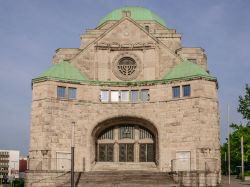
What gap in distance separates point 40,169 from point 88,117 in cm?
771

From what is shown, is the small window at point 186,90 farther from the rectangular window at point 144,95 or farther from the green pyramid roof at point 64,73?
the green pyramid roof at point 64,73

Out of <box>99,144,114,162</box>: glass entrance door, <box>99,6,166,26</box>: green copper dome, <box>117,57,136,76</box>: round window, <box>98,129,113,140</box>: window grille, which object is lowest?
<box>99,144,114,162</box>: glass entrance door

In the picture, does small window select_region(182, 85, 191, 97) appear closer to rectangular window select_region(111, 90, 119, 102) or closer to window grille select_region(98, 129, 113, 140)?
rectangular window select_region(111, 90, 119, 102)

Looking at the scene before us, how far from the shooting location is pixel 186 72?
154ft

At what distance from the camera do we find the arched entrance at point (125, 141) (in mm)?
49531

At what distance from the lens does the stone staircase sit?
41188 millimetres

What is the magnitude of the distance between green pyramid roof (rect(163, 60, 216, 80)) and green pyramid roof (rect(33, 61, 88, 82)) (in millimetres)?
9384

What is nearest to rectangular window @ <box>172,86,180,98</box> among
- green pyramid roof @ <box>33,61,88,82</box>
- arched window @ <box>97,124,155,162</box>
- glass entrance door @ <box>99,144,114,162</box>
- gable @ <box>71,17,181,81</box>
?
gable @ <box>71,17,181,81</box>

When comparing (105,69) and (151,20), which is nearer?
(105,69)

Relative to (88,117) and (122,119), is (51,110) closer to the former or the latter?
(88,117)

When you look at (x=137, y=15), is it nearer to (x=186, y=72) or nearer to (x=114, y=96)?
(x=114, y=96)

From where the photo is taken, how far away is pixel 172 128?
1841 inches

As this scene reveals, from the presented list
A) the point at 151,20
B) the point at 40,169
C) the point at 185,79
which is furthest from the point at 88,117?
the point at 151,20

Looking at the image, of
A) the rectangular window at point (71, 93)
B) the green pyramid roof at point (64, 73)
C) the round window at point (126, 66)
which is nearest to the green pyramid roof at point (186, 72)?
the round window at point (126, 66)
